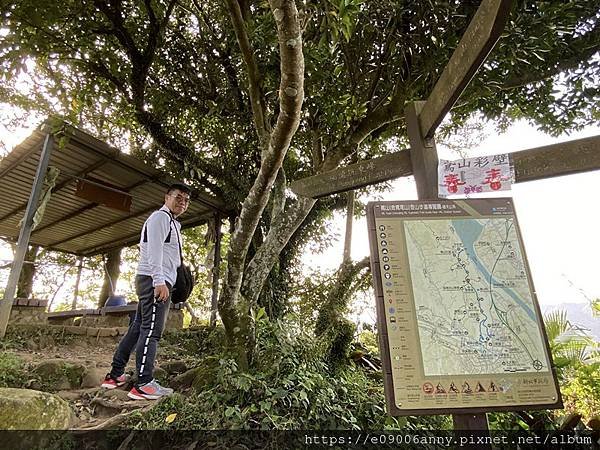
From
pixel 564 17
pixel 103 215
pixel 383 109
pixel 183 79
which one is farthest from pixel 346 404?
pixel 103 215

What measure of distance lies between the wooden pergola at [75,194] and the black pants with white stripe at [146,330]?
103 inches

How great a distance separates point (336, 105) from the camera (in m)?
4.86

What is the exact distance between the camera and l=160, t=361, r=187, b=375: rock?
4.37m

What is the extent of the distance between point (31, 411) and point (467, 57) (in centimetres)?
391

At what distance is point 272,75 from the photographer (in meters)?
4.49

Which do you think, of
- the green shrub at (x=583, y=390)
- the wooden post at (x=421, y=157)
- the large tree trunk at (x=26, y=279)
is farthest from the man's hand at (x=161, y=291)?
the large tree trunk at (x=26, y=279)

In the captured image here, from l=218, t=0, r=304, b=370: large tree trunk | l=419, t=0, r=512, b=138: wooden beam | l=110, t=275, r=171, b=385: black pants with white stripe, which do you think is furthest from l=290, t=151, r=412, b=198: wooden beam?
l=110, t=275, r=171, b=385: black pants with white stripe

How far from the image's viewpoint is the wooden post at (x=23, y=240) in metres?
4.39

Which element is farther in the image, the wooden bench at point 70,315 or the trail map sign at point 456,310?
the wooden bench at point 70,315

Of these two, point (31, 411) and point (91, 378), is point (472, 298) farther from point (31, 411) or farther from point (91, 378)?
point (91, 378)

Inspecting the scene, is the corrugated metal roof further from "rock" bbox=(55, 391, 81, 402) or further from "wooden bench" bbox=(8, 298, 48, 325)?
"rock" bbox=(55, 391, 81, 402)

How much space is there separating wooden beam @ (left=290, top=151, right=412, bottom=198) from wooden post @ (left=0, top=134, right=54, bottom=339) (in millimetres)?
4230

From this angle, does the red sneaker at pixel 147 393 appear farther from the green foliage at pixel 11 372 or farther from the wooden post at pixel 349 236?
the wooden post at pixel 349 236

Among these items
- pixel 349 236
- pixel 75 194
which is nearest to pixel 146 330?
pixel 349 236
